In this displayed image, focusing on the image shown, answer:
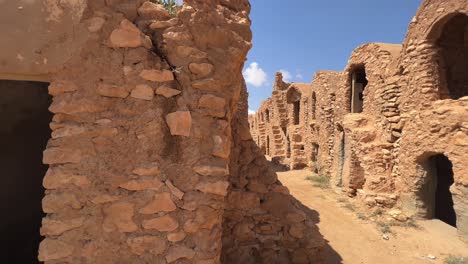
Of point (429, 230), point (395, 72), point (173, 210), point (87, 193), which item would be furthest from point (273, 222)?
point (395, 72)

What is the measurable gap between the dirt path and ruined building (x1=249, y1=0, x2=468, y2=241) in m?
0.49

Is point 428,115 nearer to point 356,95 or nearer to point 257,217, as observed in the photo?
point 356,95

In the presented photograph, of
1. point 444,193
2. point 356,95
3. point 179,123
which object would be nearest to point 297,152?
point 356,95

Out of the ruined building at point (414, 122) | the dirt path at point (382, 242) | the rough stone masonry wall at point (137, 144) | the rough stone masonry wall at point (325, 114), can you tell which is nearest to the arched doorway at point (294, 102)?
the rough stone masonry wall at point (325, 114)

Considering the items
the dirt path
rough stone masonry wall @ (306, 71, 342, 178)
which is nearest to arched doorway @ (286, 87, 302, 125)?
rough stone masonry wall @ (306, 71, 342, 178)

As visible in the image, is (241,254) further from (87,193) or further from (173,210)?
A: (87,193)

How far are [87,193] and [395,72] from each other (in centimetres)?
950

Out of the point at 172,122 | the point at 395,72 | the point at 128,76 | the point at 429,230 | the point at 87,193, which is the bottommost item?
the point at 429,230

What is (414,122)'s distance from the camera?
777 cm

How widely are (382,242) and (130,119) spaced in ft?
22.4

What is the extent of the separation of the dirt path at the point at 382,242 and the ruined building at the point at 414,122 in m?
0.49

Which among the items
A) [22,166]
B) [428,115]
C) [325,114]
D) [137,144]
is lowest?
[22,166]

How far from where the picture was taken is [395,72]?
880 cm

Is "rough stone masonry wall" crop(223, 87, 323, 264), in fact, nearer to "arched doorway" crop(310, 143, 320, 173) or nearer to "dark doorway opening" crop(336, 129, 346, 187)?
"dark doorway opening" crop(336, 129, 346, 187)
